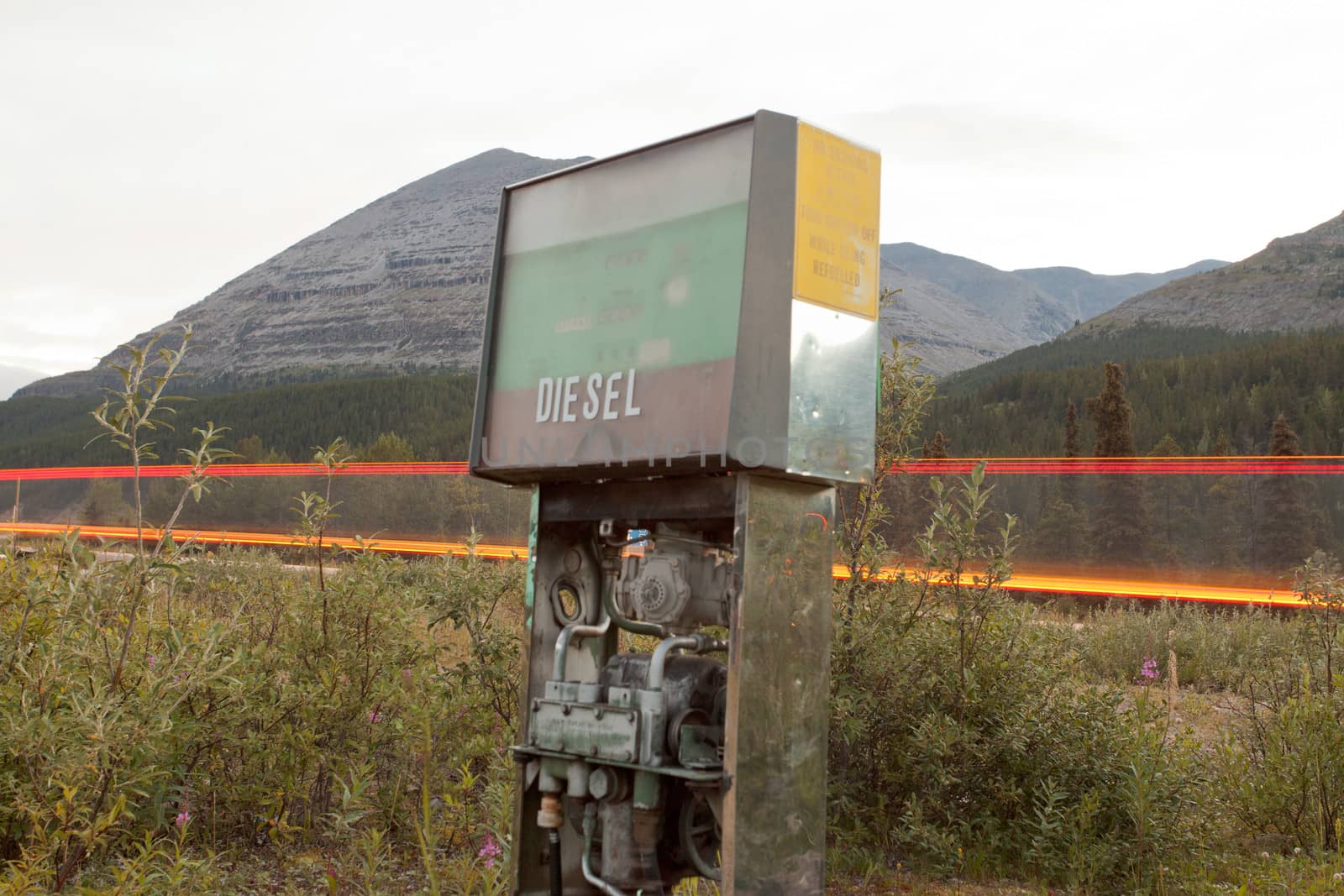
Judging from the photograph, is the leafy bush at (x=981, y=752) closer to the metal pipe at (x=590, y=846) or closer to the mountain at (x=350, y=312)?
the metal pipe at (x=590, y=846)

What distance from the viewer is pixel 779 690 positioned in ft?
9.12

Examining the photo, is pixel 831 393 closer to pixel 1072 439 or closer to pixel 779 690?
pixel 779 690

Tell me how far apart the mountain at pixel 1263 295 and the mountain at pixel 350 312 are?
Result: 74.1 meters

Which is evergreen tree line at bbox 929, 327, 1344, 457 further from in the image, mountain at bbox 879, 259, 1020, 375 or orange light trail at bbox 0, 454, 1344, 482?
mountain at bbox 879, 259, 1020, 375

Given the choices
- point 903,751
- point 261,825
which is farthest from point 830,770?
point 261,825

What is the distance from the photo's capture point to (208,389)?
131 m

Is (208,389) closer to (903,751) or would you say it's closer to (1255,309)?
(1255,309)

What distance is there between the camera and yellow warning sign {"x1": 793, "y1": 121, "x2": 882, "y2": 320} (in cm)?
280

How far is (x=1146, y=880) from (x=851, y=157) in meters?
3.14

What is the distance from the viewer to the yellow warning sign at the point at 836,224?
2797mm

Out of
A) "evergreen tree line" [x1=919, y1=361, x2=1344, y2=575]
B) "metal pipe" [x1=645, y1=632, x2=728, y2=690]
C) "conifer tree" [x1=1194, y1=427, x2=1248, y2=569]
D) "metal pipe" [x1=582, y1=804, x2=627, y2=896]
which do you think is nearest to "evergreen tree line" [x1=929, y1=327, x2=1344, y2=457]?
"evergreen tree line" [x1=919, y1=361, x2=1344, y2=575]

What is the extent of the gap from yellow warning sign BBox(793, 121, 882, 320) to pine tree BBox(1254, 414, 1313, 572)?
40.2 ft

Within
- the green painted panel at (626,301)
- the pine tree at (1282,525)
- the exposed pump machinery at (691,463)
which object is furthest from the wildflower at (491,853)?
the pine tree at (1282,525)

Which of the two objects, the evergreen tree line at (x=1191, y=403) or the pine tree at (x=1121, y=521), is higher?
the evergreen tree line at (x=1191, y=403)
